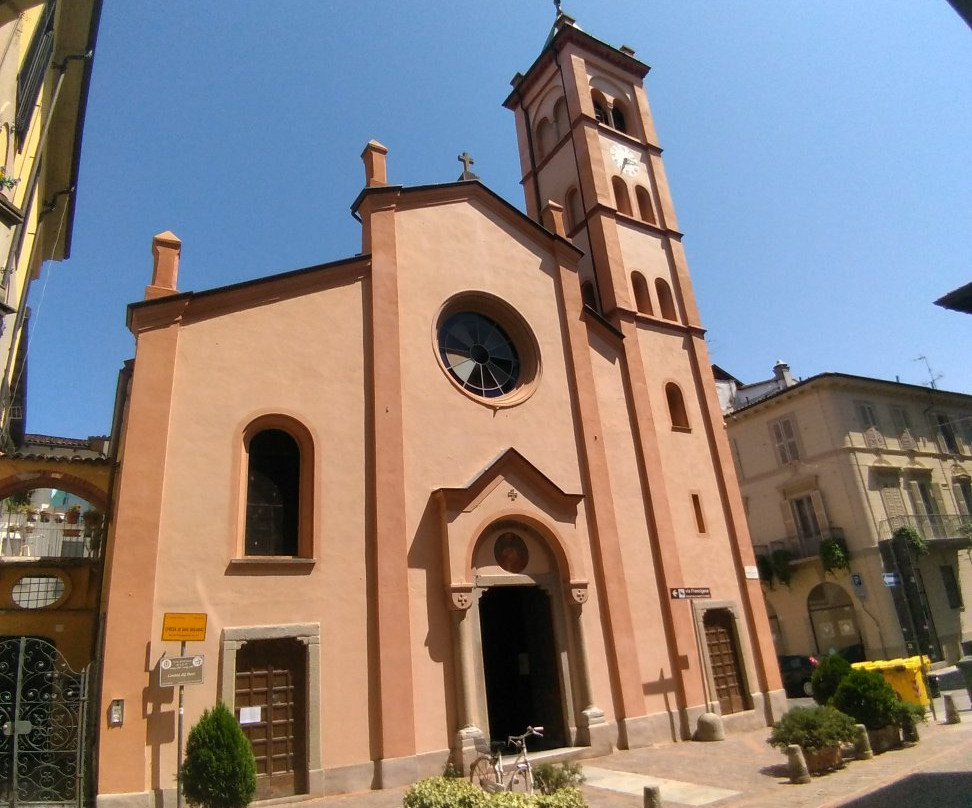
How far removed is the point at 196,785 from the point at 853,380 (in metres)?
27.9

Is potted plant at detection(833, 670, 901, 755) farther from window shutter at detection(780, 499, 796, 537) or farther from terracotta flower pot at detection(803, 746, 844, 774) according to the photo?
window shutter at detection(780, 499, 796, 537)

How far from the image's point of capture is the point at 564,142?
2205 cm

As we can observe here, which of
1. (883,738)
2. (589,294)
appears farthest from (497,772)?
(589,294)

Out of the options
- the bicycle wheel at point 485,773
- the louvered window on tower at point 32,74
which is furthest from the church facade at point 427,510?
the louvered window on tower at point 32,74

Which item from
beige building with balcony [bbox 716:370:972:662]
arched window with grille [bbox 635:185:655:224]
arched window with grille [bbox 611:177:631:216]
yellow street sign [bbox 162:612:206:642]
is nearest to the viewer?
yellow street sign [bbox 162:612:206:642]

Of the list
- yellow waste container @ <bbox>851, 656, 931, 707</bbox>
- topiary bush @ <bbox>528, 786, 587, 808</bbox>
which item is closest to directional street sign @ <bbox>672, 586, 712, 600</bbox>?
yellow waste container @ <bbox>851, 656, 931, 707</bbox>

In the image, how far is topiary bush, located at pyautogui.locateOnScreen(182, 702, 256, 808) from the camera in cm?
895

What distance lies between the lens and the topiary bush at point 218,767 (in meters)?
8.95

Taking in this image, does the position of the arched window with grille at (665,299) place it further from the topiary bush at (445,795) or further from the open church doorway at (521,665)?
the topiary bush at (445,795)

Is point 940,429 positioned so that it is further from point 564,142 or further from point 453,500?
point 453,500

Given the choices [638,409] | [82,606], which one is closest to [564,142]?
[638,409]

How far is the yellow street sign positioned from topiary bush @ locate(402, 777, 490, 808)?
15.1ft

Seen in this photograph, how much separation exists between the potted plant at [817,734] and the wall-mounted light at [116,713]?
32.3 ft

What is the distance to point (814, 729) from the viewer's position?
10836mm
